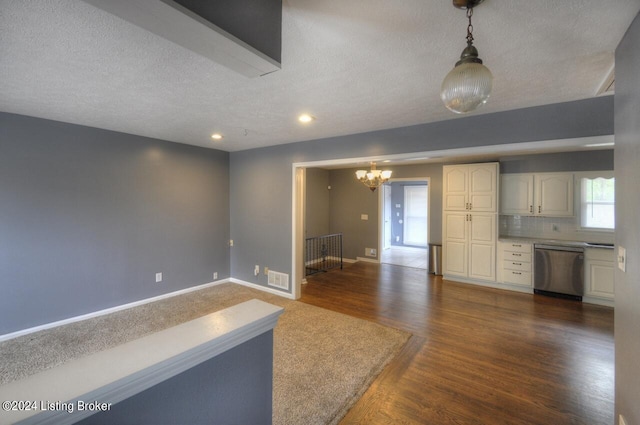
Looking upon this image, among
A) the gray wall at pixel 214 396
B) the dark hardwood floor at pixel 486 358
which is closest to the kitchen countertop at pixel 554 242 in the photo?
the dark hardwood floor at pixel 486 358

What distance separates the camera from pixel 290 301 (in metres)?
4.50

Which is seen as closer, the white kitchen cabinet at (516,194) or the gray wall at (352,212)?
the white kitchen cabinet at (516,194)

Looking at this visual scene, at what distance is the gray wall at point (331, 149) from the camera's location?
2678mm

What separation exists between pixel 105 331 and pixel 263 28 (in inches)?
152

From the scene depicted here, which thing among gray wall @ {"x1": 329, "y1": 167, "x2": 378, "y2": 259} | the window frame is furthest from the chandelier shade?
gray wall @ {"x1": 329, "y1": 167, "x2": 378, "y2": 259}

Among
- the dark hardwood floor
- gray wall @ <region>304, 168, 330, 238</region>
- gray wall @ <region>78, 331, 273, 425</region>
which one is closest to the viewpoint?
gray wall @ <region>78, 331, 273, 425</region>

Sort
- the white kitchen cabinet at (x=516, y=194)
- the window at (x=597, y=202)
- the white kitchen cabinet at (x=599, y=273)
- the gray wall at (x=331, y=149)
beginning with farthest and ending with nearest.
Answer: the white kitchen cabinet at (x=516, y=194), the window at (x=597, y=202), the white kitchen cabinet at (x=599, y=273), the gray wall at (x=331, y=149)

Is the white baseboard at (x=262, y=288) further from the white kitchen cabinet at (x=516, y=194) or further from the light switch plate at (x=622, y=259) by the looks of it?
the white kitchen cabinet at (x=516, y=194)

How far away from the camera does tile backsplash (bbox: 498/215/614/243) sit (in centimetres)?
475

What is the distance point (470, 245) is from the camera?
17.8 ft

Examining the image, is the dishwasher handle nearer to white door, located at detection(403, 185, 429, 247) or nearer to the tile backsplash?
the tile backsplash

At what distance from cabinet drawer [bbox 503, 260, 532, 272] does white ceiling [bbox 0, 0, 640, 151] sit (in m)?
3.22

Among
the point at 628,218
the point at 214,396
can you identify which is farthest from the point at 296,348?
the point at 628,218

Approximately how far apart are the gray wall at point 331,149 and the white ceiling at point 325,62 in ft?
0.53
